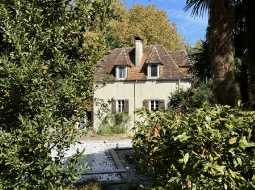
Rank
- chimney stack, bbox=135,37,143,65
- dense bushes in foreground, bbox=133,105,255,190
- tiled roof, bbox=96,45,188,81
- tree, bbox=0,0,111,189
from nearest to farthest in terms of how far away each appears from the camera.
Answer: dense bushes in foreground, bbox=133,105,255,190 < tree, bbox=0,0,111,189 < tiled roof, bbox=96,45,188,81 < chimney stack, bbox=135,37,143,65

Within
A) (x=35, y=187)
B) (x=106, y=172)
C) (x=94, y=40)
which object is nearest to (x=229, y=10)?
(x=94, y=40)

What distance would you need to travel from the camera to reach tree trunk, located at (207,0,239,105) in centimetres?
1049

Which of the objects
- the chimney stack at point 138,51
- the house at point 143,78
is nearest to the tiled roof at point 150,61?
the house at point 143,78

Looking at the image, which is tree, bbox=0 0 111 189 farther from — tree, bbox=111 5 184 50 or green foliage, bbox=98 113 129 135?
tree, bbox=111 5 184 50

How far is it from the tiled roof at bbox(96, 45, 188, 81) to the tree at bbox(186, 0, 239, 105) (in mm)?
31815

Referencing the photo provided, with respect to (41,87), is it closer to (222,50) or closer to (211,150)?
(211,150)

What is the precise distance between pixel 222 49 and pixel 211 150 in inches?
188

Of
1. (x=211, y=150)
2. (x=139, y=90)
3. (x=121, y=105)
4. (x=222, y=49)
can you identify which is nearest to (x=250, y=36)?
(x=222, y=49)

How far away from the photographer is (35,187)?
689 centimetres

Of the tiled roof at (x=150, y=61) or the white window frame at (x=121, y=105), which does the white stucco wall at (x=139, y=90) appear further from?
the tiled roof at (x=150, y=61)

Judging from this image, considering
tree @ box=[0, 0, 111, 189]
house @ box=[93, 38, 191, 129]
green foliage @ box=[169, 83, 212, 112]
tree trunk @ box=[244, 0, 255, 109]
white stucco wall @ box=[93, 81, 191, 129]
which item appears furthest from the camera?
house @ box=[93, 38, 191, 129]

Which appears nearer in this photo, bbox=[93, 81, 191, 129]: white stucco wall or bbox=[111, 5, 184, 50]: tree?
bbox=[93, 81, 191, 129]: white stucco wall

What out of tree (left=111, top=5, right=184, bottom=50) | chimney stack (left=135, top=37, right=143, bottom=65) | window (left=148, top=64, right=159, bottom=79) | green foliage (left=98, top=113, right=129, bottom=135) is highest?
tree (left=111, top=5, right=184, bottom=50)

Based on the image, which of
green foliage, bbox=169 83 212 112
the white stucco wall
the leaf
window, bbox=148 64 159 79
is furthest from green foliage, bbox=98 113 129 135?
the leaf
